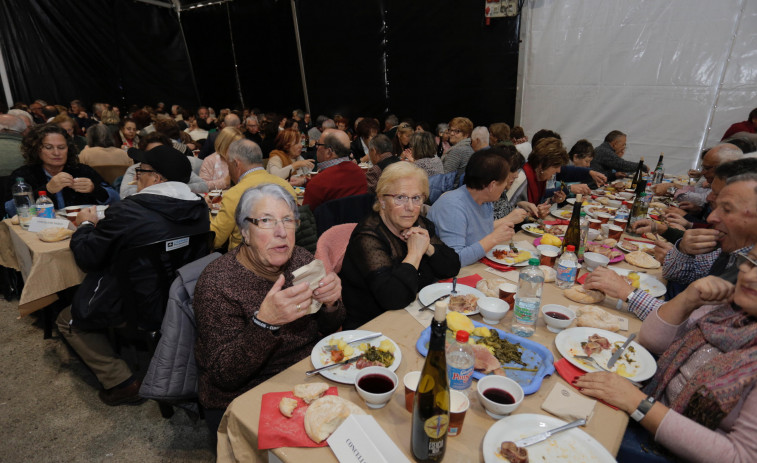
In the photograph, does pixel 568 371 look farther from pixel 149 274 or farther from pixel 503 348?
pixel 149 274

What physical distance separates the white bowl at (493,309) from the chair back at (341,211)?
1487mm

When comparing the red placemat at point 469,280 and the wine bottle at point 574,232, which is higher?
the wine bottle at point 574,232

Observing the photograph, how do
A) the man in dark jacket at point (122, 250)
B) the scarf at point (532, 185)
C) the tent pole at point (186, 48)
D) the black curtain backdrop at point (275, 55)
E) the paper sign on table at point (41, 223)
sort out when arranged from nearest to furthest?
1. the man in dark jacket at point (122, 250)
2. the paper sign on table at point (41, 223)
3. the scarf at point (532, 185)
4. the black curtain backdrop at point (275, 55)
5. the tent pole at point (186, 48)

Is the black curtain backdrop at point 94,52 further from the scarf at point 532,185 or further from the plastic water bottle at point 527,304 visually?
the plastic water bottle at point 527,304

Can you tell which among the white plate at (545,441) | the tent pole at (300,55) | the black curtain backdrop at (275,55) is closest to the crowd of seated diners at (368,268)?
the white plate at (545,441)

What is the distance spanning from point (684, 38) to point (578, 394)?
7297 mm

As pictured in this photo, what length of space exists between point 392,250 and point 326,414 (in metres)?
1.12

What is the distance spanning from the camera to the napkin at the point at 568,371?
1.46 meters

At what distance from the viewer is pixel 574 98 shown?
723 centimetres

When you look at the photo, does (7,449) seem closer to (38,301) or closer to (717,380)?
(38,301)

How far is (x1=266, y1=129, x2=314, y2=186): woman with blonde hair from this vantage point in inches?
201

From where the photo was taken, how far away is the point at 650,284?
2.26 metres

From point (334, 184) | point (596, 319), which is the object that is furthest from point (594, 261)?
point (334, 184)

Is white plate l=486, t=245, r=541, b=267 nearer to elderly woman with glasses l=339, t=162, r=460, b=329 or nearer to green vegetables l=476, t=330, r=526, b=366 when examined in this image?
elderly woman with glasses l=339, t=162, r=460, b=329
